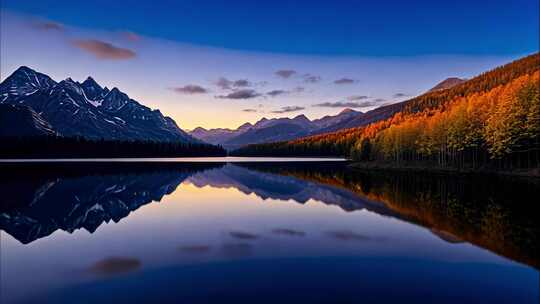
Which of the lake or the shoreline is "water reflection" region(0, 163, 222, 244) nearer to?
the lake

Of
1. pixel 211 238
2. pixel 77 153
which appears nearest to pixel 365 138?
pixel 211 238

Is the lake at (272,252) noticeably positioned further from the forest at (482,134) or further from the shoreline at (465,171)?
the forest at (482,134)

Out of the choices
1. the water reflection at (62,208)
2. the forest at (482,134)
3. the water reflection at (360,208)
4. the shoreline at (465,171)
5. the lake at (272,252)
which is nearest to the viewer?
the lake at (272,252)

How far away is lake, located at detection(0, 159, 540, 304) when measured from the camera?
12430mm

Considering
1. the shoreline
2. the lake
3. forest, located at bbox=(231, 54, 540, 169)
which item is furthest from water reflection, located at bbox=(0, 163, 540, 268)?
forest, located at bbox=(231, 54, 540, 169)

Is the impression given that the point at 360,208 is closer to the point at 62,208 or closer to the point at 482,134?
the point at 62,208

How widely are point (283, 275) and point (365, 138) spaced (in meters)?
137

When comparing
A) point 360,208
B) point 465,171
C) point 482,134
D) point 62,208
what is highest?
point 482,134

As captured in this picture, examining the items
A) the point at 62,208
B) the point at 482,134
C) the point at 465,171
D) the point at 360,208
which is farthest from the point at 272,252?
the point at 465,171

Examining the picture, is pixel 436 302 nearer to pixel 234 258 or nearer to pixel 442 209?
pixel 234 258

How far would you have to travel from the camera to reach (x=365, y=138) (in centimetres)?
14525

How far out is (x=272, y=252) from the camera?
Answer: 1802cm

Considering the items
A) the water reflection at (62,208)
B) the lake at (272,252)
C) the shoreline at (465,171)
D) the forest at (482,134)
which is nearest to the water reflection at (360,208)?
the water reflection at (62,208)

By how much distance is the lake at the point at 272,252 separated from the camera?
12.4 m
